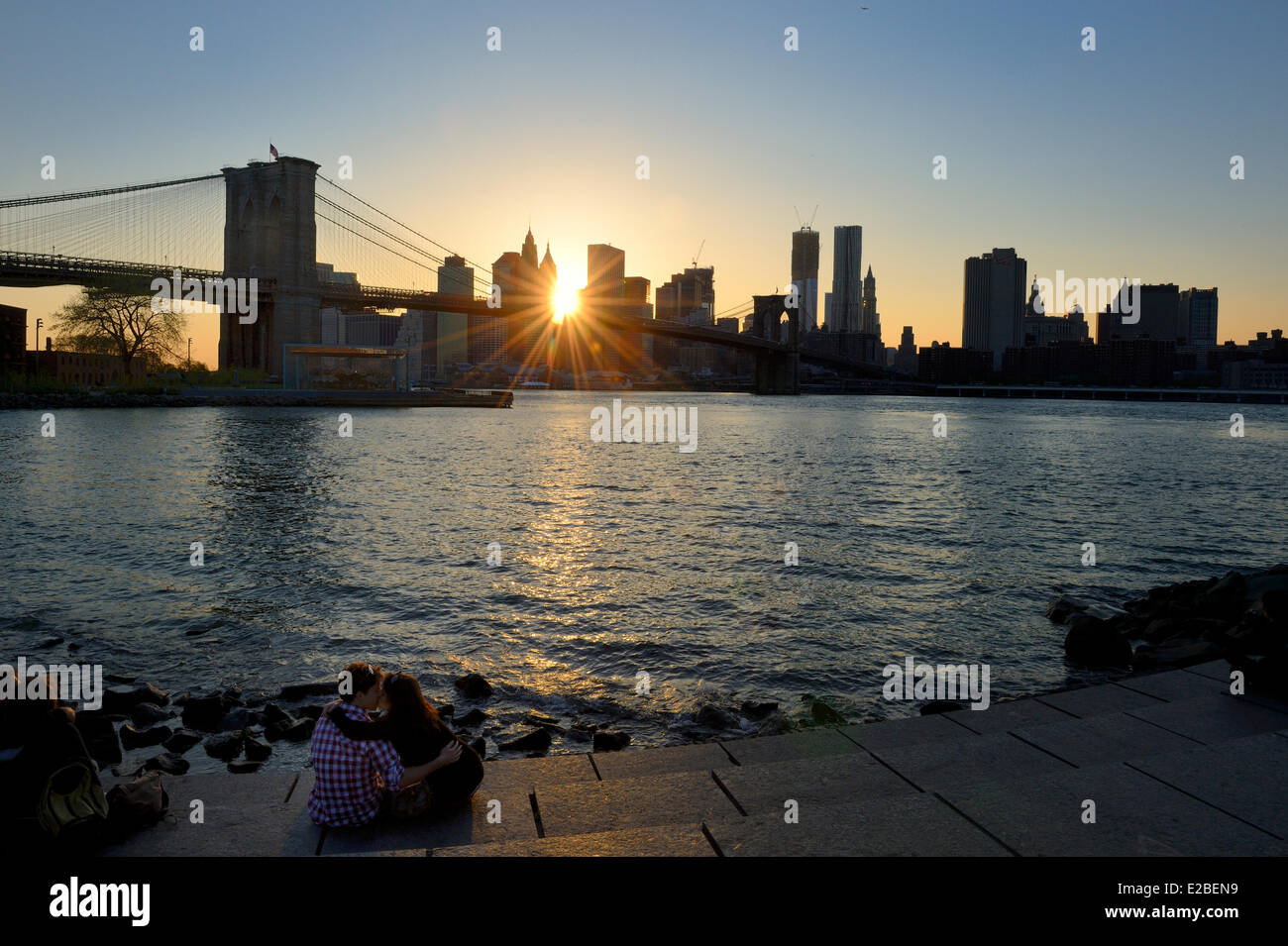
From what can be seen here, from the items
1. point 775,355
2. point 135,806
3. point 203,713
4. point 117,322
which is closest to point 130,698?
point 203,713

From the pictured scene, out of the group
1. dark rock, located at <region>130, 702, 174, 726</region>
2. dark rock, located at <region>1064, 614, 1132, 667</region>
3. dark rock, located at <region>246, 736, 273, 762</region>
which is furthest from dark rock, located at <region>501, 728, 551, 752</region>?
dark rock, located at <region>1064, 614, 1132, 667</region>

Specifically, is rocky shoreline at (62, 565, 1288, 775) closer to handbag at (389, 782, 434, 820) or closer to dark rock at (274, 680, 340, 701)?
dark rock at (274, 680, 340, 701)

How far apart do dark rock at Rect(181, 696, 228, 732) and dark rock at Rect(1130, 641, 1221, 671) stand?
33.5ft

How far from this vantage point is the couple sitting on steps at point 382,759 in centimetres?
525

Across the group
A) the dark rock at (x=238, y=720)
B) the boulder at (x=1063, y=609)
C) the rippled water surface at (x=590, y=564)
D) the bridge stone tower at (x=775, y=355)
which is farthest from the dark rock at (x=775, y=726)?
the bridge stone tower at (x=775, y=355)

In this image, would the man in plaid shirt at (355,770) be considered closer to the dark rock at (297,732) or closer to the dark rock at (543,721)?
the dark rock at (297,732)

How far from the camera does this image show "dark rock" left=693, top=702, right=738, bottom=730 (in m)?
9.12

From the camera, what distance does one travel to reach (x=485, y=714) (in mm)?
9359

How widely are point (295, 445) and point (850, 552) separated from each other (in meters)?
33.8

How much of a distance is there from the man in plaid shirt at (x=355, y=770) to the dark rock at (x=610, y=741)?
125 inches

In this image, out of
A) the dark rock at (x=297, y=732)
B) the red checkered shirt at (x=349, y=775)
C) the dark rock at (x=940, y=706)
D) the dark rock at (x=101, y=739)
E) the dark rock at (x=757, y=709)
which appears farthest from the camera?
the dark rock at (x=757, y=709)

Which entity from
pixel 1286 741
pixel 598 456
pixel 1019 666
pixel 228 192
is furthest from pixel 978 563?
pixel 228 192
